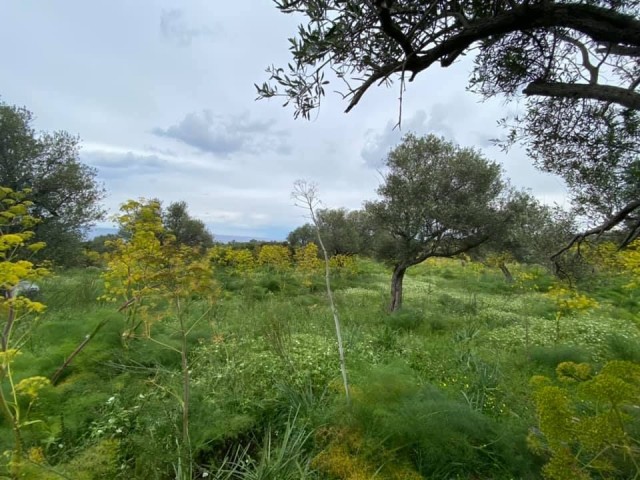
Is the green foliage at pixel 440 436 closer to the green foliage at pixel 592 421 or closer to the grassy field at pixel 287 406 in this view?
the grassy field at pixel 287 406

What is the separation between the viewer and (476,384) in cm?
413

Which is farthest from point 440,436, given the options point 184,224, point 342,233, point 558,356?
point 184,224

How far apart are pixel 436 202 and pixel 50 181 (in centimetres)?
1265

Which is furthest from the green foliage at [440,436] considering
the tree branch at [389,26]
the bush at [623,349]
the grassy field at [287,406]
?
the bush at [623,349]

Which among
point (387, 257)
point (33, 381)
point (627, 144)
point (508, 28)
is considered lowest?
point (33, 381)

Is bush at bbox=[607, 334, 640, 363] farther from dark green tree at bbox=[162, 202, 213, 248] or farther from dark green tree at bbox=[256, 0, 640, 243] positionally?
dark green tree at bbox=[162, 202, 213, 248]

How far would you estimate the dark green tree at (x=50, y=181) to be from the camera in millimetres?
10438

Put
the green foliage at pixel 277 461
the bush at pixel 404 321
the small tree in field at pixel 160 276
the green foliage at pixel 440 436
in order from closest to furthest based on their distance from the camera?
the green foliage at pixel 277 461 < the green foliage at pixel 440 436 < the small tree in field at pixel 160 276 < the bush at pixel 404 321

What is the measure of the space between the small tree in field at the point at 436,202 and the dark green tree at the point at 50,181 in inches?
409

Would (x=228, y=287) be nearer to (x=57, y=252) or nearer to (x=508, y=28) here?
(x=57, y=252)

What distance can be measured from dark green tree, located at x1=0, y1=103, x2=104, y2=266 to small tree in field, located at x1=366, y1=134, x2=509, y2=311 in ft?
34.1

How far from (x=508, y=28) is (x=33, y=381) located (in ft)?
11.7

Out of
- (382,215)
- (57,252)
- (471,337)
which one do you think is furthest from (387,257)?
(57,252)

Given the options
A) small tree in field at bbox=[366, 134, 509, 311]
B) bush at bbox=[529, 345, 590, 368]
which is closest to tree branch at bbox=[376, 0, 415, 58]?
bush at bbox=[529, 345, 590, 368]
